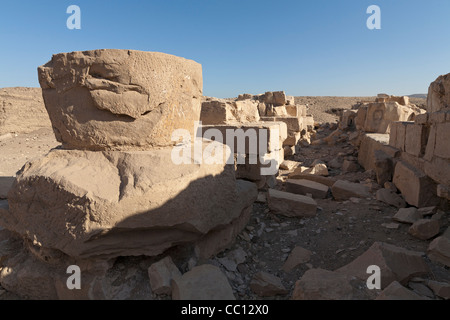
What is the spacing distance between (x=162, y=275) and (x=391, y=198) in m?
3.04

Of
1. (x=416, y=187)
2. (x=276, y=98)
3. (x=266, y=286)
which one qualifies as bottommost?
(x=266, y=286)

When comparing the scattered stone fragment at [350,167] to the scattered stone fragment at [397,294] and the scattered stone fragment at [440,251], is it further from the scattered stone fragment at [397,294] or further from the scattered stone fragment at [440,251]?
the scattered stone fragment at [397,294]

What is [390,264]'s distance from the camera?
6.64 feet

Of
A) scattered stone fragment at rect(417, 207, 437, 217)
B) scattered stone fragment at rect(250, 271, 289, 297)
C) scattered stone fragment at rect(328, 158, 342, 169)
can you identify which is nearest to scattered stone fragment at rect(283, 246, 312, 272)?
scattered stone fragment at rect(250, 271, 289, 297)

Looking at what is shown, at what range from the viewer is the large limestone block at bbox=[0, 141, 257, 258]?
1885 mm

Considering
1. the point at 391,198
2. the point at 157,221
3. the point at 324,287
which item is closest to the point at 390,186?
the point at 391,198

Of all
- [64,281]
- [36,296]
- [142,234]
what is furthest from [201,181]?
[36,296]

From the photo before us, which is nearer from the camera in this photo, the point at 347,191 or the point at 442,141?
the point at 442,141

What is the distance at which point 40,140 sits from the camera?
29.6ft

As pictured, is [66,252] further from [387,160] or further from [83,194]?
[387,160]

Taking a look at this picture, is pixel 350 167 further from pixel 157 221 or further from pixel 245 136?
pixel 157 221

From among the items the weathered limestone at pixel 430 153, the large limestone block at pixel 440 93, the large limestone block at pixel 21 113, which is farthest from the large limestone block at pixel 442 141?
the large limestone block at pixel 21 113

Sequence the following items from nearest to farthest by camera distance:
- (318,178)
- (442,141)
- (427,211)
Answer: (442,141), (427,211), (318,178)

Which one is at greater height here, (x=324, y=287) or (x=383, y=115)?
(x=383, y=115)
